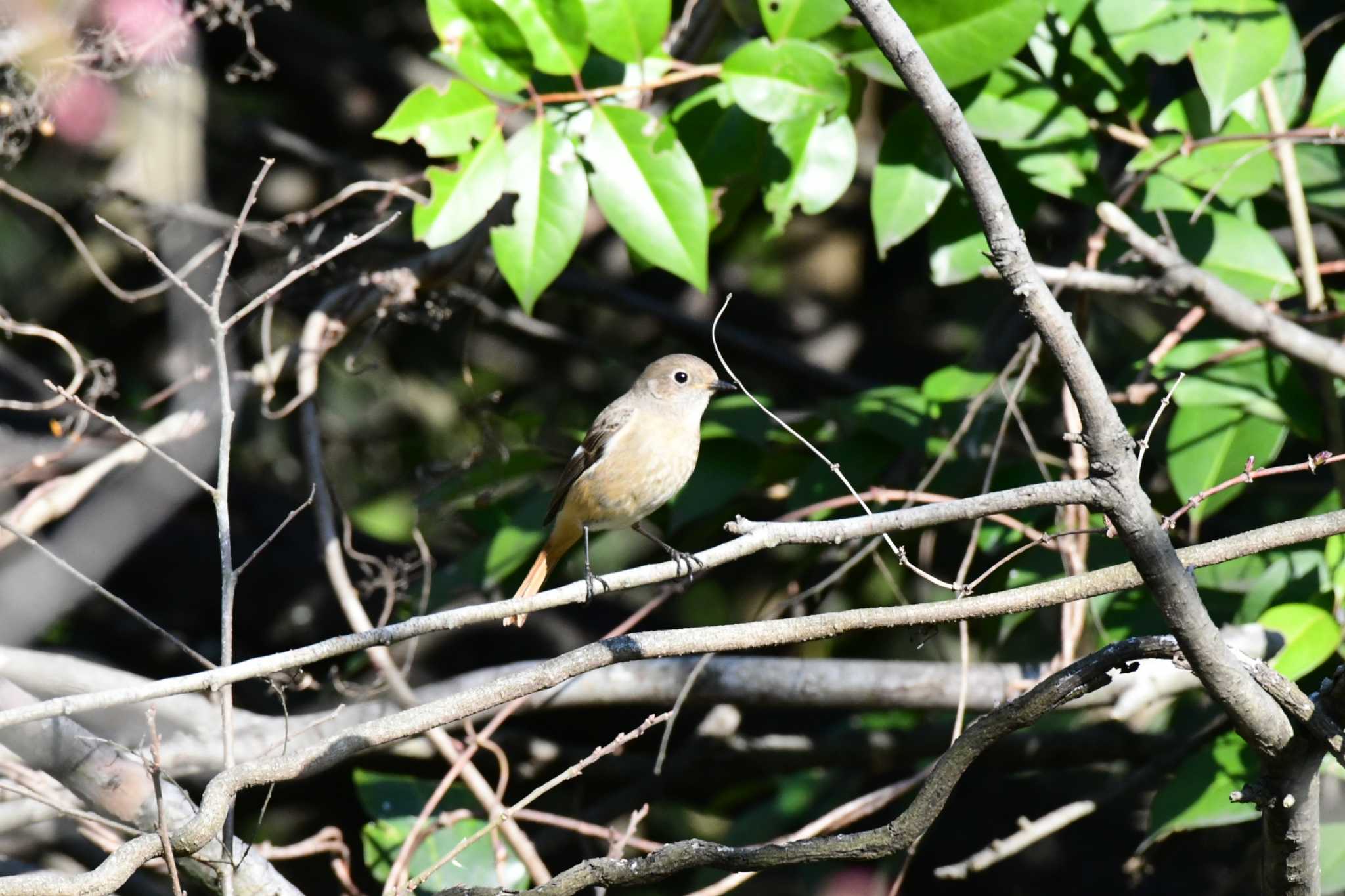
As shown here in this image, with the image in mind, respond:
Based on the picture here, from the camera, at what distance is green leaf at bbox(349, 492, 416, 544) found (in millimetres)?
4906

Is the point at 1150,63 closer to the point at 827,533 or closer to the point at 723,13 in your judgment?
A: the point at 723,13

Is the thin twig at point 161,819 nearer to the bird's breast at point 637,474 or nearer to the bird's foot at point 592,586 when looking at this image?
the bird's foot at point 592,586

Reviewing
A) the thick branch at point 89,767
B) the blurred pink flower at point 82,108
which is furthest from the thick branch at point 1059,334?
the blurred pink flower at point 82,108

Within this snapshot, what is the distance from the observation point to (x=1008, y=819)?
197 inches

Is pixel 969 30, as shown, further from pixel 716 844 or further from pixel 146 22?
pixel 146 22

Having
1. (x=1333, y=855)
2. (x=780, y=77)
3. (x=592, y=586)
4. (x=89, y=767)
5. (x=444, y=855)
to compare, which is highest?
(x=780, y=77)

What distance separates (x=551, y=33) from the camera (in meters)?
3.31

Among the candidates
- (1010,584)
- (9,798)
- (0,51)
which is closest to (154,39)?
(0,51)

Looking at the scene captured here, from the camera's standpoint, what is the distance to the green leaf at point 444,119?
129 inches

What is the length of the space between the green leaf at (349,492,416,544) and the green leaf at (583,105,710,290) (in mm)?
1733

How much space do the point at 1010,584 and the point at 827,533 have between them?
74.1 inches

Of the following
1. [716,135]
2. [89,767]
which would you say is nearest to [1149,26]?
[716,135]

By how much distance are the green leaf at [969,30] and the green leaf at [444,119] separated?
110cm

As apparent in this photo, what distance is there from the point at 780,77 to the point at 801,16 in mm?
166
